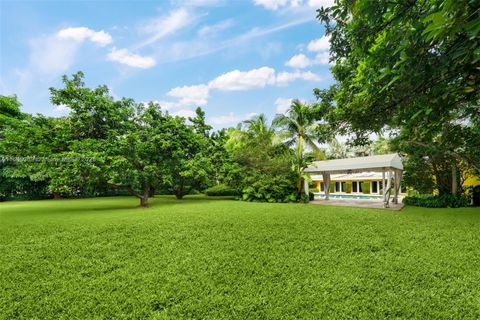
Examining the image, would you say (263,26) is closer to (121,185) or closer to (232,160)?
(121,185)

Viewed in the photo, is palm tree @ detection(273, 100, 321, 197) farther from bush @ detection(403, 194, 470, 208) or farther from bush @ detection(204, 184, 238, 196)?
bush @ detection(403, 194, 470, 208)

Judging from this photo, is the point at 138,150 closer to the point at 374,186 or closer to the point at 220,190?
the point at 220,190

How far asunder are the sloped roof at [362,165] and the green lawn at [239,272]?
5625 mm

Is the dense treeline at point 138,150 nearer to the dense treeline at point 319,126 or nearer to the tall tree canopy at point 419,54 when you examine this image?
the dense treeline at point 319,126

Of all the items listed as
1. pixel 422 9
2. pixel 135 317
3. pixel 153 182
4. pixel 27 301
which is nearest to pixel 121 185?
pixel 153 182

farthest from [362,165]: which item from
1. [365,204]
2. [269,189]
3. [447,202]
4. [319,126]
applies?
[319,126]

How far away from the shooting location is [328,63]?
23.6 feet

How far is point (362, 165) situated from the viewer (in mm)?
11781

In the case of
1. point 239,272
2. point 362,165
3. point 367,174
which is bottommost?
point 239,272

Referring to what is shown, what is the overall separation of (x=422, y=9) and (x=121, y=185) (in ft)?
36.6

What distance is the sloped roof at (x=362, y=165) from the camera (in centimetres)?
1105

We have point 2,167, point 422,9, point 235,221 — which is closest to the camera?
point 422,9

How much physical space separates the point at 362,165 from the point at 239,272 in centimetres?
1037

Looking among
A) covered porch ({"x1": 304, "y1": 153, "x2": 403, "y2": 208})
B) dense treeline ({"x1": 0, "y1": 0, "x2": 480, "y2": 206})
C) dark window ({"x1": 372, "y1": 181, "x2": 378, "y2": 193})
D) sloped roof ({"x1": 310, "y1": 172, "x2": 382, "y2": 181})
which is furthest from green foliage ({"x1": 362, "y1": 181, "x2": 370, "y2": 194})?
Answer: dense treeline ({"x1": 0, "y1": 0, "x2": 480, "y2": 206})
